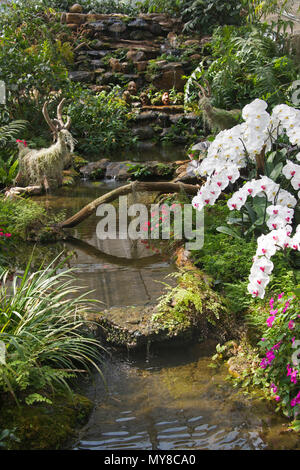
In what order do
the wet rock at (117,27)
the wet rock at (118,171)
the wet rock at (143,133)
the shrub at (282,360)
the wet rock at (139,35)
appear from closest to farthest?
the shrub at (282,360), the wet rock at (118,171), the wet rock at (143,133), the wet rock at (117,27), the wet rock at (139,35)

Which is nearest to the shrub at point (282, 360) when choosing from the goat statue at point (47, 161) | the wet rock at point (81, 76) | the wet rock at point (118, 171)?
the goat statue at point (47, 161)

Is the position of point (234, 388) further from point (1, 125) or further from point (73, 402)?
point (1, 125)

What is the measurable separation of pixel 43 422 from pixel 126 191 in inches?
142

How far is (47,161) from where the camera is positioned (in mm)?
7668

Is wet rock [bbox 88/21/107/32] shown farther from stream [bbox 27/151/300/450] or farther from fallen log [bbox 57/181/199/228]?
stream [bbox 27/151/300/450]

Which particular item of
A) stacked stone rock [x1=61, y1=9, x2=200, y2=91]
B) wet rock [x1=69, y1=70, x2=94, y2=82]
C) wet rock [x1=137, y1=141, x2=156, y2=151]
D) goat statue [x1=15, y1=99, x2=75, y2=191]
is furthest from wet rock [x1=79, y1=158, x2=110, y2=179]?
wet rock [x1=69, y1=70, x2=94, y2=82]

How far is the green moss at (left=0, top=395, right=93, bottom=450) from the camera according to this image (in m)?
2.54

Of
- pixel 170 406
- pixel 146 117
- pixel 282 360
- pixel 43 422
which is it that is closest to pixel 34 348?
pixel 43 422

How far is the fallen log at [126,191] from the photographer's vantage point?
582 centimetres

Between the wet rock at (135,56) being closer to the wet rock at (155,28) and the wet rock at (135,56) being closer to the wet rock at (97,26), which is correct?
the wet rock at (97,26)

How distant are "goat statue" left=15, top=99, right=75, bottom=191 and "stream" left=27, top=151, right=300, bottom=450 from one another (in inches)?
150

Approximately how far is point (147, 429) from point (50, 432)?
22.7 inches

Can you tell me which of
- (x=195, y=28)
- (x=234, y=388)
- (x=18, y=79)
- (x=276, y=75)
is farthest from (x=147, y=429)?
(x=195, y=28)

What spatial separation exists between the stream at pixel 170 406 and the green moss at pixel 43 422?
9 cm
